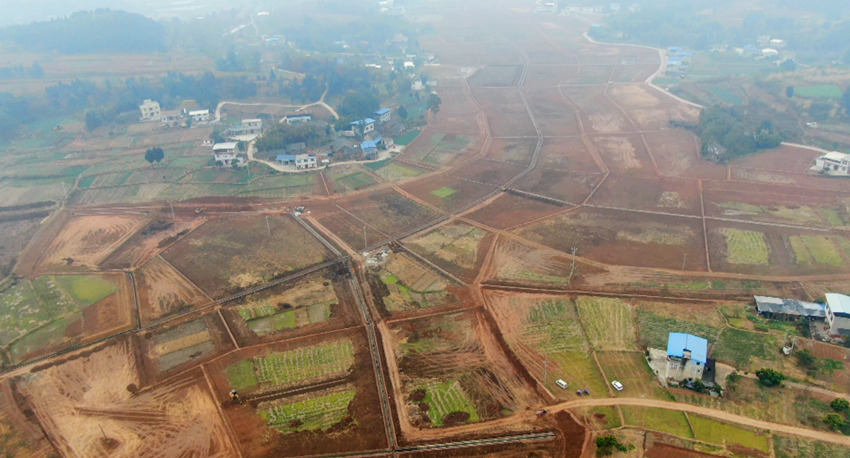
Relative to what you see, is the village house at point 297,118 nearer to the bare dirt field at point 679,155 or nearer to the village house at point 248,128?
the village house at point 248,128

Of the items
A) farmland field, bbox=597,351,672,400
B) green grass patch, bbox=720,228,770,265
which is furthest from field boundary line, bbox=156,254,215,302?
green grass patch, bbox=720,228,770,265

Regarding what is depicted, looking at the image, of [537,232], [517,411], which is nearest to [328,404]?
[517,411]

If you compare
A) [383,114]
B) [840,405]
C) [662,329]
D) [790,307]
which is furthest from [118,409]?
[383,114]

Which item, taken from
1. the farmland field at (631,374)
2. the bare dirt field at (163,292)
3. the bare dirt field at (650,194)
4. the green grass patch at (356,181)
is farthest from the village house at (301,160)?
the farmland field at (631,374)

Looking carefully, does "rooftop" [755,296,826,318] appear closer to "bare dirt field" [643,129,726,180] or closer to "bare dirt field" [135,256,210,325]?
"bare dirt field" [643,129,726,180]

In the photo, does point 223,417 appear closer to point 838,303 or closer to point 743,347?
point 743,347
